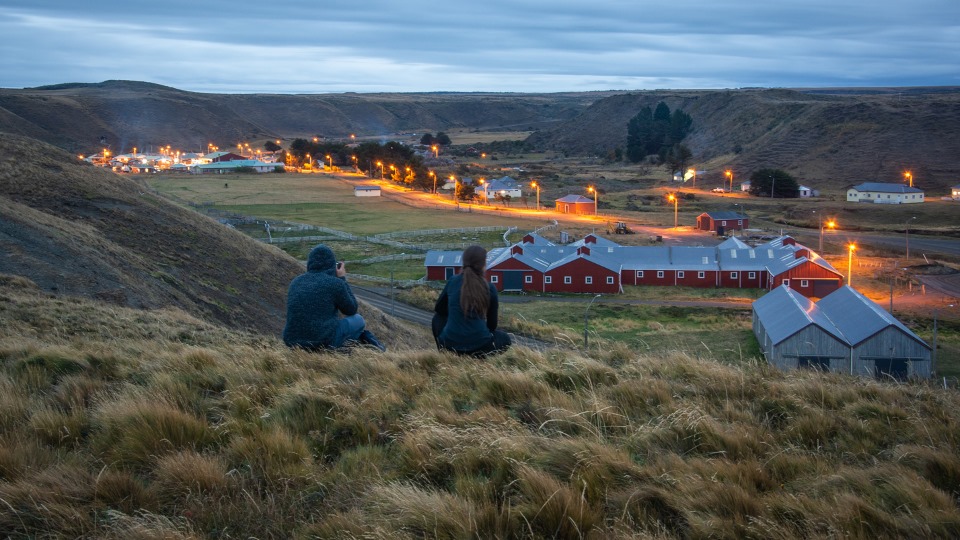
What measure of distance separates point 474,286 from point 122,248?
52.0 ft

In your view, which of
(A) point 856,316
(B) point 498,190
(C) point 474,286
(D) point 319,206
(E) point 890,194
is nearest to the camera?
(C) point 474,286

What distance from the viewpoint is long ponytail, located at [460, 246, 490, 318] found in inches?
283

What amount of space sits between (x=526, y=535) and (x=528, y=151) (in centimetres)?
14593

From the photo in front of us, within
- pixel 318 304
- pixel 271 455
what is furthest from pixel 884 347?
pixel 271 455

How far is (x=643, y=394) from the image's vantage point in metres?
5.77

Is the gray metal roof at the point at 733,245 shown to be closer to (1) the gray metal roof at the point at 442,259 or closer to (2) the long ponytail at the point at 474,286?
(1) the gray metal roof at the point at 442,259

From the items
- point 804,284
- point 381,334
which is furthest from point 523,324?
point 804,284

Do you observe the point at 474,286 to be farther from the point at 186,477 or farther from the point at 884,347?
the point at 884,347

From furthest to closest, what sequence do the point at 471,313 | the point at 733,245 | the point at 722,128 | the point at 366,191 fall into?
the point at 722,128
the point at 366,191
the point at 733,245
the point at 471,313

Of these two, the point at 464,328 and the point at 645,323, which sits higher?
A: the point at 464,328

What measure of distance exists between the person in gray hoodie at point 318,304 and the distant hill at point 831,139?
84630 mm

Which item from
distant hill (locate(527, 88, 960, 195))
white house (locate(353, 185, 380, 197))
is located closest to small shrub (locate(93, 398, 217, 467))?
white house (locate(353, 185, 380, 197))

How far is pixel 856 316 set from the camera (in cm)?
2423

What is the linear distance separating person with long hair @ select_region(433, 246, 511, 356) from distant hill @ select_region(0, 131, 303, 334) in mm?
10466
